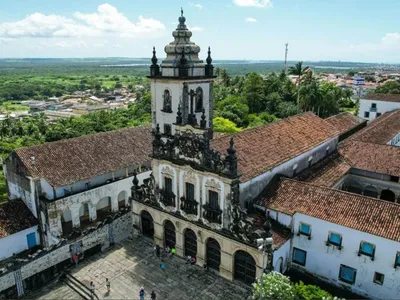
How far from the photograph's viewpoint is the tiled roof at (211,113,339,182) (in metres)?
28.7

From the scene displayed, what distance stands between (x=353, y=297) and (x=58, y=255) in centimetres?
2261

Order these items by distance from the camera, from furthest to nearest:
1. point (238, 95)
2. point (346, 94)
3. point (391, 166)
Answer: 1. point (346, 94)
2. point (238, 95)
3. point (391, 166)

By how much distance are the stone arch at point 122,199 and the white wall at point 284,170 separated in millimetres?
15738

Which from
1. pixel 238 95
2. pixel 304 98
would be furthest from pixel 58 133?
pixel 304 98

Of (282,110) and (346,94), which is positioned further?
(346,94)

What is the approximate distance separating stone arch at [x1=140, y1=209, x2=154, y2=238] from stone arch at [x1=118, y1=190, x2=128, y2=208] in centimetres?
601

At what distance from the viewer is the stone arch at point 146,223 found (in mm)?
32156

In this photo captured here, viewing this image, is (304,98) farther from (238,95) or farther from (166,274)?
(166,274)

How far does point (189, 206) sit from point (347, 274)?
41.0 feet

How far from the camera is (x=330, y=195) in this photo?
2672cm

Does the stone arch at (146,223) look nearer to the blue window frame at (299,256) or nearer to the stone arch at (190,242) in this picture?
the stone arch at (190,242)

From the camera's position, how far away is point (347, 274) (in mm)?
25141

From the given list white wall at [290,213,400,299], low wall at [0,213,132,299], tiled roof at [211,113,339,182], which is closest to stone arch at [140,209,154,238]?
low wall at [0,213,132,299]

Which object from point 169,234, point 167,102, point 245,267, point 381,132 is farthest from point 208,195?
point 381,132
